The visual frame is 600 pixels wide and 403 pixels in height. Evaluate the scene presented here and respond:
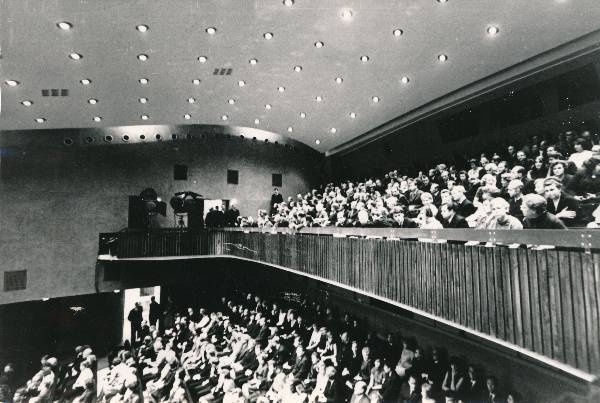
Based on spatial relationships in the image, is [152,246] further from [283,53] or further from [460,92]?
[460,92]

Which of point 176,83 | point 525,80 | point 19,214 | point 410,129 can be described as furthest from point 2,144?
point 525,80

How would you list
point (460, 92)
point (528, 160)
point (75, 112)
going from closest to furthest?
point (528, 160), point (460, 92), point (75, 112)

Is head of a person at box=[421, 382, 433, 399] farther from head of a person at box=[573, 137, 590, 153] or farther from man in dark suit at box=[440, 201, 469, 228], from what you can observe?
head of a person at box=[573, 137, 590, 153]

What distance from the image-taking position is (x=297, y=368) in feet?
22.8

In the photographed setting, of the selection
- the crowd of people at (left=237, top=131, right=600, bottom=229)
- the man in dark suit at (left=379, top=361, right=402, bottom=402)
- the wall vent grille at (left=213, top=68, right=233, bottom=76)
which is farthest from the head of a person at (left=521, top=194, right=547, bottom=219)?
the wall vent grille at (left=213, top=68, right=233, bottom=76)

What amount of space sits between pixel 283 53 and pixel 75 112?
257 inches

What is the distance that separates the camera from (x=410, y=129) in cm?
1158

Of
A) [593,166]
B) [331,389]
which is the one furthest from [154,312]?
[593,166]

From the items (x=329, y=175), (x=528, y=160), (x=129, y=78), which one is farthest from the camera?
(x=329, y=175)

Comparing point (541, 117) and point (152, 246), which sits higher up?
point (541, 117)

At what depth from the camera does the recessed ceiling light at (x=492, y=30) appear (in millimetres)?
6836

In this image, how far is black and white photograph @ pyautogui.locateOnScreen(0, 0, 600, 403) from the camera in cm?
374

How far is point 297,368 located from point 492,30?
7151mm

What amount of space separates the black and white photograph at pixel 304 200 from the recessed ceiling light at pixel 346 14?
0.25 feet
